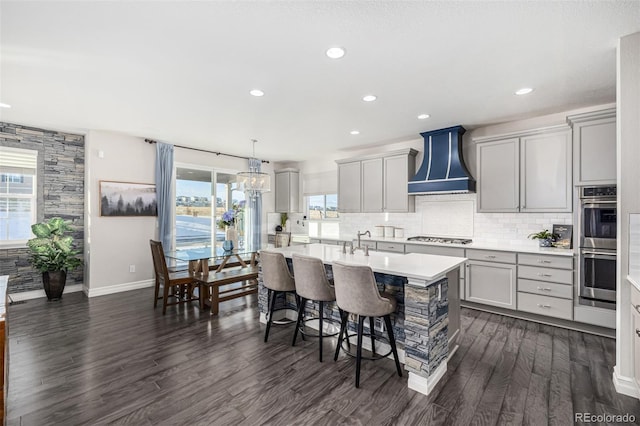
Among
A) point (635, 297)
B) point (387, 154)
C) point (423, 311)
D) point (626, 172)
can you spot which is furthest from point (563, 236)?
point (423, 311)

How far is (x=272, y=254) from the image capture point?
3.16 metres

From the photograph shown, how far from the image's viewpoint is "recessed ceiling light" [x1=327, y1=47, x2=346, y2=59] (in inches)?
94.7

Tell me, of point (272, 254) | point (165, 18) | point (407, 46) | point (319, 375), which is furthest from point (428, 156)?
point (165, 18)

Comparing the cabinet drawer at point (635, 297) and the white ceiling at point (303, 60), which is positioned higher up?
the white ceiling at point (303, 60)

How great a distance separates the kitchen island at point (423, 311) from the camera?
91.2 inches

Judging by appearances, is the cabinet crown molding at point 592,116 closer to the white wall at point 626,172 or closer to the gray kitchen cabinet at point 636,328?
the white wall at point 626,172

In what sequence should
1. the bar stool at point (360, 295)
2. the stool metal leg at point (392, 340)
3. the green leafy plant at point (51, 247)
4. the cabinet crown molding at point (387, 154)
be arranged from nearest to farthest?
the bar stool at point (360, 295)
the stool metal leg at point (392, 340)
the green leafy plant at point (51, 247)
the cabinet crown molding at point (387, 154)

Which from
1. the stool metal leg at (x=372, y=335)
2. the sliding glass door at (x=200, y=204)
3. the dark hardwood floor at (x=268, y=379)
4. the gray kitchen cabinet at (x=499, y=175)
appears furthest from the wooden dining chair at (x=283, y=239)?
the stool metal leg at (x=372, y=335)

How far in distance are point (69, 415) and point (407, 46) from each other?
3.73 metres

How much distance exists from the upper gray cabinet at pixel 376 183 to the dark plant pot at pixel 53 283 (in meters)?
4.91

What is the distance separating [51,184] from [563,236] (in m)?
7.77

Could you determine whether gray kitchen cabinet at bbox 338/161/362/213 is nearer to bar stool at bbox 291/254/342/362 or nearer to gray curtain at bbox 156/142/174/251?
bar stool at bbox 291/254/342/362

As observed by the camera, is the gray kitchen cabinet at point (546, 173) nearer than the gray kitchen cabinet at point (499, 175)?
Yes

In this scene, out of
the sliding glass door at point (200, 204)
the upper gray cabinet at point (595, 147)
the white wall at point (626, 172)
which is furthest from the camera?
the sliding glass door at point (200, 204)
